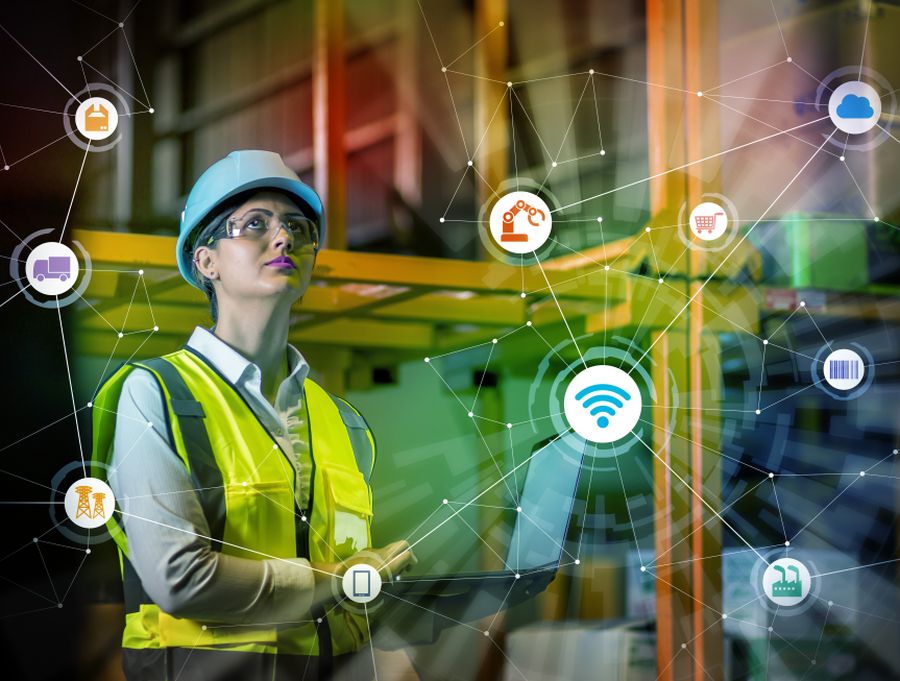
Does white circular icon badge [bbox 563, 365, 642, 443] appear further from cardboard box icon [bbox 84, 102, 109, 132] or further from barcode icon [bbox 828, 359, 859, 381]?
cardboard box icon [bbox 84, 102, 109, 132]

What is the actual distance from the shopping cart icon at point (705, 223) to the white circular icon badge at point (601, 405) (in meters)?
0.34


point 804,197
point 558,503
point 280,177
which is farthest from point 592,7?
point 558,503

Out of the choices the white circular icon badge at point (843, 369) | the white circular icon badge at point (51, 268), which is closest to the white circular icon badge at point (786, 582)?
the white circular icon badge at point (843, 369)

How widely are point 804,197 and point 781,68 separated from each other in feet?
0.90

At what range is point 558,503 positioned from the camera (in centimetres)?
228

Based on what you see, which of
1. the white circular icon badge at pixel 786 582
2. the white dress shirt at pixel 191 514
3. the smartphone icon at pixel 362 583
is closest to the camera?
the white dress shirt at pixel 191 514

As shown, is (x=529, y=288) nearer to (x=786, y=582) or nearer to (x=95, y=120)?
(x=786, y=582)

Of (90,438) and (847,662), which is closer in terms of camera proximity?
(90,438)

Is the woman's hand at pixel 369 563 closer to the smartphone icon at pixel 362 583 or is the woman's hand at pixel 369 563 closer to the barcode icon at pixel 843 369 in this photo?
the smartphone icon at pixel 362 583

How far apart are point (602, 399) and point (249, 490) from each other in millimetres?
719

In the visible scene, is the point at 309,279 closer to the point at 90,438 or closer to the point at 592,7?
the point at 90,438

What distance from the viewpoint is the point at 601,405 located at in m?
2.29

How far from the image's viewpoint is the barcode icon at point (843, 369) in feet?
7.80

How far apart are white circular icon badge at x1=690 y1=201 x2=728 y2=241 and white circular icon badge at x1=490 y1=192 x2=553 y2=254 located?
31cm
